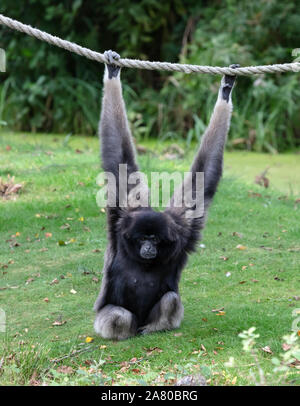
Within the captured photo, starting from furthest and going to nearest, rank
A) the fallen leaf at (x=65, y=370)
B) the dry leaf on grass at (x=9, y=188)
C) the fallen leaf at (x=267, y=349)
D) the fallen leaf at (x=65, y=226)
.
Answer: the dry leaf on grass at (x=9, y=188)
the fallen leaf at (x=65, y=226)
the fallen leaf at (x=267, y=349)
the fallen leaf at (x=65, y=370)

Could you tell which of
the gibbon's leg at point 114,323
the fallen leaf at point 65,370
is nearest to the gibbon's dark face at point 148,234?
the gibbon's leg at point 114,323

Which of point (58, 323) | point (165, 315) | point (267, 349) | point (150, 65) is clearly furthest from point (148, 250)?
point (150, 65)

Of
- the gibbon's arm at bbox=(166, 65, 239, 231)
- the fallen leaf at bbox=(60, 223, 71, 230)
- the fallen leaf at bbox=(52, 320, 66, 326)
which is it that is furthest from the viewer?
the fallen leaf at bbox=(60, 223, 71, 230)

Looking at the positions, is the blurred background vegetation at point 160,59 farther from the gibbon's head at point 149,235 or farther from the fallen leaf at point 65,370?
the fallen leaf at point 65,370

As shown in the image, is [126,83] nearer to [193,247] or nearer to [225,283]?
[225,283]

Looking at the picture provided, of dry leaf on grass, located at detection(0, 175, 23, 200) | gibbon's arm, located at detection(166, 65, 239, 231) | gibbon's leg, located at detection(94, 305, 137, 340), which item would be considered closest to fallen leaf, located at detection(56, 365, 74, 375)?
gibbon's leg, located at detection(94, 305, 137, 340)

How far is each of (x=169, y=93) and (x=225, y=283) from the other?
10.5 metres

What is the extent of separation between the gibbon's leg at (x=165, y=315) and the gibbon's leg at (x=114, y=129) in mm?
1338

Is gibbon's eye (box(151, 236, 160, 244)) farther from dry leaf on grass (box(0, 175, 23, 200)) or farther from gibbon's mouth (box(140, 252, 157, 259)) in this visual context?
dry leaf on grass (box(0, 175, 23, 200))

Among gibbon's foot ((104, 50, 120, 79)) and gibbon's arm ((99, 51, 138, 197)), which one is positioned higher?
gibbon's foot ((104, 50, 120, 79))

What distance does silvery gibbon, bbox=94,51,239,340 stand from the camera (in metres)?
5.97

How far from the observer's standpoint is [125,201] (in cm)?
601

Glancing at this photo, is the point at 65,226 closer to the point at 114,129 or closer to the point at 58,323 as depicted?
the point at 58,323

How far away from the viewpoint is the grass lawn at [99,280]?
5.29 m
